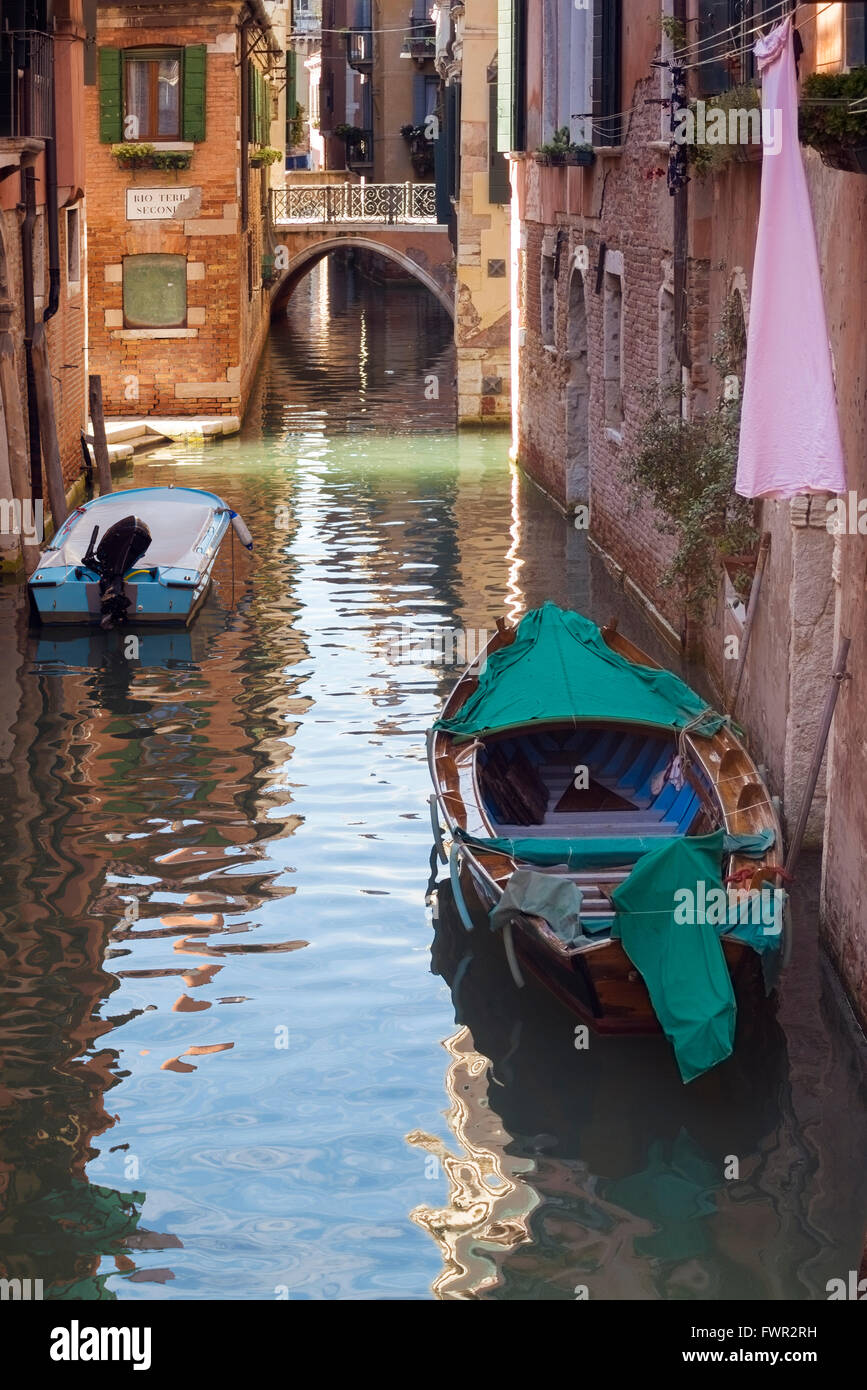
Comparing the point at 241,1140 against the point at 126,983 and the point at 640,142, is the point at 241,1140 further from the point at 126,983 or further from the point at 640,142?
the point at 640,142

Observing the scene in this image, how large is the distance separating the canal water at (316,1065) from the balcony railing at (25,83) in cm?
469

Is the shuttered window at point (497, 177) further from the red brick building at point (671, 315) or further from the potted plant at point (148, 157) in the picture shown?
the potted plant at point (148, 157)

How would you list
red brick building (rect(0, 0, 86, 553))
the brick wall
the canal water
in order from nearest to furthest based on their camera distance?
the canal water → the brick wall → red brick building (rect(0, 0, 86, 553))

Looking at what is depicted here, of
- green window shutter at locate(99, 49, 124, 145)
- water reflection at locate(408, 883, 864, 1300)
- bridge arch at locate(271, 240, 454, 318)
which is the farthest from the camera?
bridge arch at locate(271, 240, 454, 318)

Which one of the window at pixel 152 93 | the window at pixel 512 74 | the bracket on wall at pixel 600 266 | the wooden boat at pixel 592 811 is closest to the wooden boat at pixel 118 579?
the wooden boat at pixel 592 811

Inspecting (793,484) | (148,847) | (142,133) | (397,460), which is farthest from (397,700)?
A: (142,133)

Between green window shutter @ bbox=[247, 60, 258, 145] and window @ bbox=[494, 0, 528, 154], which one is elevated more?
green window shutter @ bbox=[247, 60, 258, 145]

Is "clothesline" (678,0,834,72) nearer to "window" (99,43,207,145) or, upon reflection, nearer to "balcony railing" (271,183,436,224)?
"window" (99,43,207,145)

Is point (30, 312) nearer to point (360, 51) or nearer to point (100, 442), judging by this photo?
point (100, 442)

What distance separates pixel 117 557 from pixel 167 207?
41.7ft

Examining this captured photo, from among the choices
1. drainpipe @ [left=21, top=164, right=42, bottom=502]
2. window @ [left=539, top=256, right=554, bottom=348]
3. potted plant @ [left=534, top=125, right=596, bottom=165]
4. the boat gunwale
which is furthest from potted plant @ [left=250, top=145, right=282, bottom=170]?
the boat gunwale

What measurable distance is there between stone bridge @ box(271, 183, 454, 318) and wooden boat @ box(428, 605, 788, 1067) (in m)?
25.9

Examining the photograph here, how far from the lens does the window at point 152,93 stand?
82.6 feet

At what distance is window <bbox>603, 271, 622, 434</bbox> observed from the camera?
16297 millimetres
